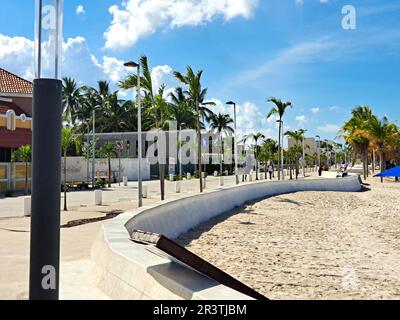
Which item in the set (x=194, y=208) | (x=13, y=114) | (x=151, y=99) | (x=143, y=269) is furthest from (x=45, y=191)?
A: (x=13, y=114)

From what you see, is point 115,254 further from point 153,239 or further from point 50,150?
point 50,150

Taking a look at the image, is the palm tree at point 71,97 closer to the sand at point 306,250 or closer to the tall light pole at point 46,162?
the sand at point 306,250

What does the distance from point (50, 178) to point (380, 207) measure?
22.6 m

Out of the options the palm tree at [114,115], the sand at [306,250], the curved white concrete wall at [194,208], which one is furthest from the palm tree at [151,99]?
the palm tree at [114,115]

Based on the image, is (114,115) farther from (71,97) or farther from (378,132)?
(378,132)

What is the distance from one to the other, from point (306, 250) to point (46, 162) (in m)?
9.05

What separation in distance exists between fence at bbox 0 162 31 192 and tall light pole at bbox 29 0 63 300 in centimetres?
2808

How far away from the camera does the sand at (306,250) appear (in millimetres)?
7586

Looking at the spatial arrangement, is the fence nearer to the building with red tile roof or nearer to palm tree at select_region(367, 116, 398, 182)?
the building with red tile roof

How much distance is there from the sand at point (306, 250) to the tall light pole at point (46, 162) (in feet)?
14.6

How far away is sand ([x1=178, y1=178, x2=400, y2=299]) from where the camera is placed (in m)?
7.59

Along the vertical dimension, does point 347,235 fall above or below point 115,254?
below
